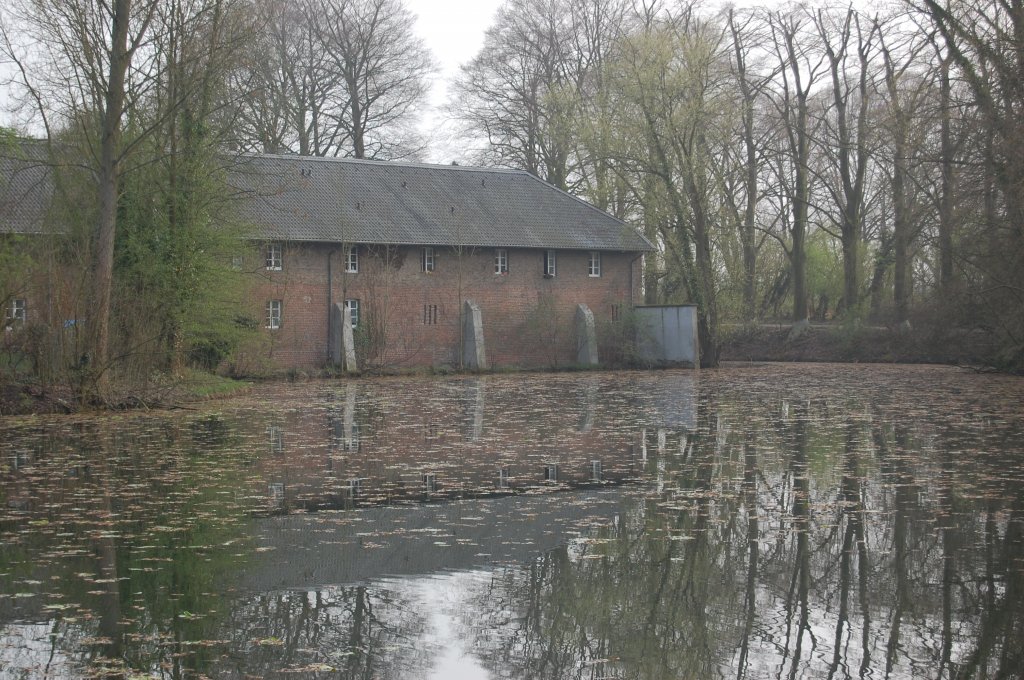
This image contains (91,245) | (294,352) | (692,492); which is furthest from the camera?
(294,352)

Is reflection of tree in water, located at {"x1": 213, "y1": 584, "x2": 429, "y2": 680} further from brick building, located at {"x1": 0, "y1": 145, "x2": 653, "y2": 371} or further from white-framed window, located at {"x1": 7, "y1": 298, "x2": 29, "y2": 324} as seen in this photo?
brick building, located at {"x1": 0, "y1": 145, "x2": 653, "y2": 371}

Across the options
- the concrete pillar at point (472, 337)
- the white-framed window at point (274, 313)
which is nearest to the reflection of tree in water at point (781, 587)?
the white-framed window at point (274, 313)

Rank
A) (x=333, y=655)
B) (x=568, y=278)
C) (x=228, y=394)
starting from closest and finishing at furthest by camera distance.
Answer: (x=333, y=655) → (x=228, y=394) → (x=568, y=278)

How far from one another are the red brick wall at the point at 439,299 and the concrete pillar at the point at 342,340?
346 mm

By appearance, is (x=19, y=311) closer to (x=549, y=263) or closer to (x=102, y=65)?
(x=102, y=65)

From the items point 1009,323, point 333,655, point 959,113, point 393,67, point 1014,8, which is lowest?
point 333,655

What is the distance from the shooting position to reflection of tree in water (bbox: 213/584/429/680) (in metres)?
5.44

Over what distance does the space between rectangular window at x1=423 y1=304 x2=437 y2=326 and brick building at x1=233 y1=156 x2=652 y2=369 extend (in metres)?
0.04

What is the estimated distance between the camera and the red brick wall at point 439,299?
127ft

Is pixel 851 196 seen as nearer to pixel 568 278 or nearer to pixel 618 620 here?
pixel 568 278

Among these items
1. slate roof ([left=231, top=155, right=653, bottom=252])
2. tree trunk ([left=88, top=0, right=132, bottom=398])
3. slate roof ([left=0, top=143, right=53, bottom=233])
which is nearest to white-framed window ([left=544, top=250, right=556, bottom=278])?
slate roof ([left=231, top=155, right=653, bottom=252])

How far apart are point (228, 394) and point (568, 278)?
67.3ft

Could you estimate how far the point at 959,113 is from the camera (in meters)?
28.6

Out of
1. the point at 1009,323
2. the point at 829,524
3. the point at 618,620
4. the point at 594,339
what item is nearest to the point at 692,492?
the point at 829,524
